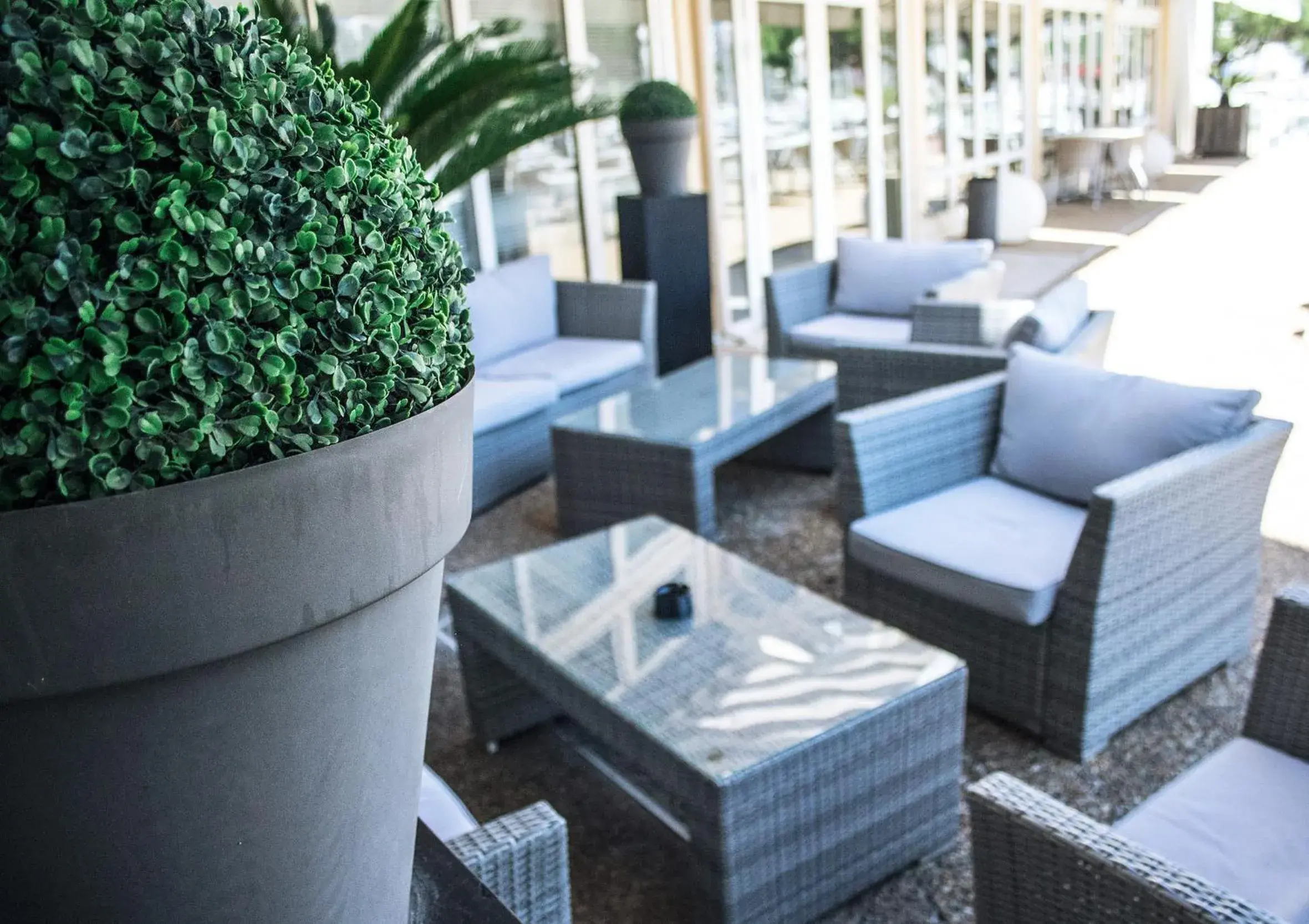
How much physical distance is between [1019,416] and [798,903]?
1.63 m

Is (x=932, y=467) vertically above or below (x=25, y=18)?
below

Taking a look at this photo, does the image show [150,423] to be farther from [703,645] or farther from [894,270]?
[894,270]

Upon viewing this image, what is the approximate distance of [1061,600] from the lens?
245 cm

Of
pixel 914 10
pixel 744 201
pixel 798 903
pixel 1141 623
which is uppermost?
pixel 914 10

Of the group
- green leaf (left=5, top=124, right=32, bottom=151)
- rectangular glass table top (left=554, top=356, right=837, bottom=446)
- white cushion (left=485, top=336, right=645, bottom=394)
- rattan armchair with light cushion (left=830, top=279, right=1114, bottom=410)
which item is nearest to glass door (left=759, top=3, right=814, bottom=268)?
white cushion (left=485, top=336, right=645, bottom=394)

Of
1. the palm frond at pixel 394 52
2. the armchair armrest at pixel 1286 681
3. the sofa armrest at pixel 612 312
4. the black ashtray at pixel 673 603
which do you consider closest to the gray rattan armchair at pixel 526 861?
the black ashtray at pixel 673 603

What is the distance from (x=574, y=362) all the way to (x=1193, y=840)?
3.65 metres

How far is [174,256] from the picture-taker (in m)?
0.52

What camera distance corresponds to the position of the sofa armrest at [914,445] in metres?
2.91

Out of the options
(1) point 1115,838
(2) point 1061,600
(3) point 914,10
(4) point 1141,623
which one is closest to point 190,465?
(1) point 1115,838

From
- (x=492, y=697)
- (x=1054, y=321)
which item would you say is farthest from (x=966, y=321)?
(x=492, y=697)

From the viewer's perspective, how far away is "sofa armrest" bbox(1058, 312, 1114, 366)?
3.50 m

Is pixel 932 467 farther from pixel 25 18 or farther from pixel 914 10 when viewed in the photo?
pixel 914 10

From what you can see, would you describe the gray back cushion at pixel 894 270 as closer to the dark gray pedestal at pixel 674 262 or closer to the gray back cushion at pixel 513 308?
the dark gray pedestal at pixel 674 262
